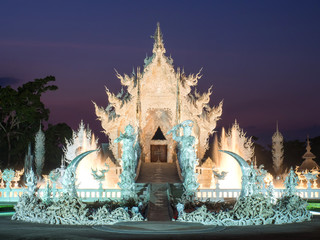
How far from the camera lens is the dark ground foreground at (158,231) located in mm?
10320

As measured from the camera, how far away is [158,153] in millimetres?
32094

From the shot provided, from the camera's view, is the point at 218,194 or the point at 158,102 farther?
the point at 158,102

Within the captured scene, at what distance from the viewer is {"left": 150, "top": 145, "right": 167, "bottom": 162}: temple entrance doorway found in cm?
3197

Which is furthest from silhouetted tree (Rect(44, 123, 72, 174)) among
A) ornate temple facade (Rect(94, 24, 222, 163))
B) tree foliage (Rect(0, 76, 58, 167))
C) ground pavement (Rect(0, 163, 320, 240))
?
ground pavement (Rect(0, 163, 320, 240))

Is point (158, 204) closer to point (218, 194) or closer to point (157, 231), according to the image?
point (218, 194)

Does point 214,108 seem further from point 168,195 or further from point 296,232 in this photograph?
point 296,232

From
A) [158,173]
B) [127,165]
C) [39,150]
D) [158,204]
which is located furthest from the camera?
[39,150]

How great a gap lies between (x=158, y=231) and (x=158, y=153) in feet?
68.7

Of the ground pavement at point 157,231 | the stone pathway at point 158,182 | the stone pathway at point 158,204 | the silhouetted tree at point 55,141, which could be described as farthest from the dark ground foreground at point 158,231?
the silhouetted tree at point 55,141

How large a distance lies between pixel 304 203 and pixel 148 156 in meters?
15.9

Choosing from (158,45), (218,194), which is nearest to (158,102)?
(158,45)

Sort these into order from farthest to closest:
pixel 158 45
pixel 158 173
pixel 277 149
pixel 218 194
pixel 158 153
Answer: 1. pixel 277 149
2. pixel 158 153
3. pixel 158 45
4. pixel 158 173
5. pixel 218 194

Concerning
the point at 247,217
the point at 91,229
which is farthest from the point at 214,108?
the point at 91,229

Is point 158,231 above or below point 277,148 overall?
below
